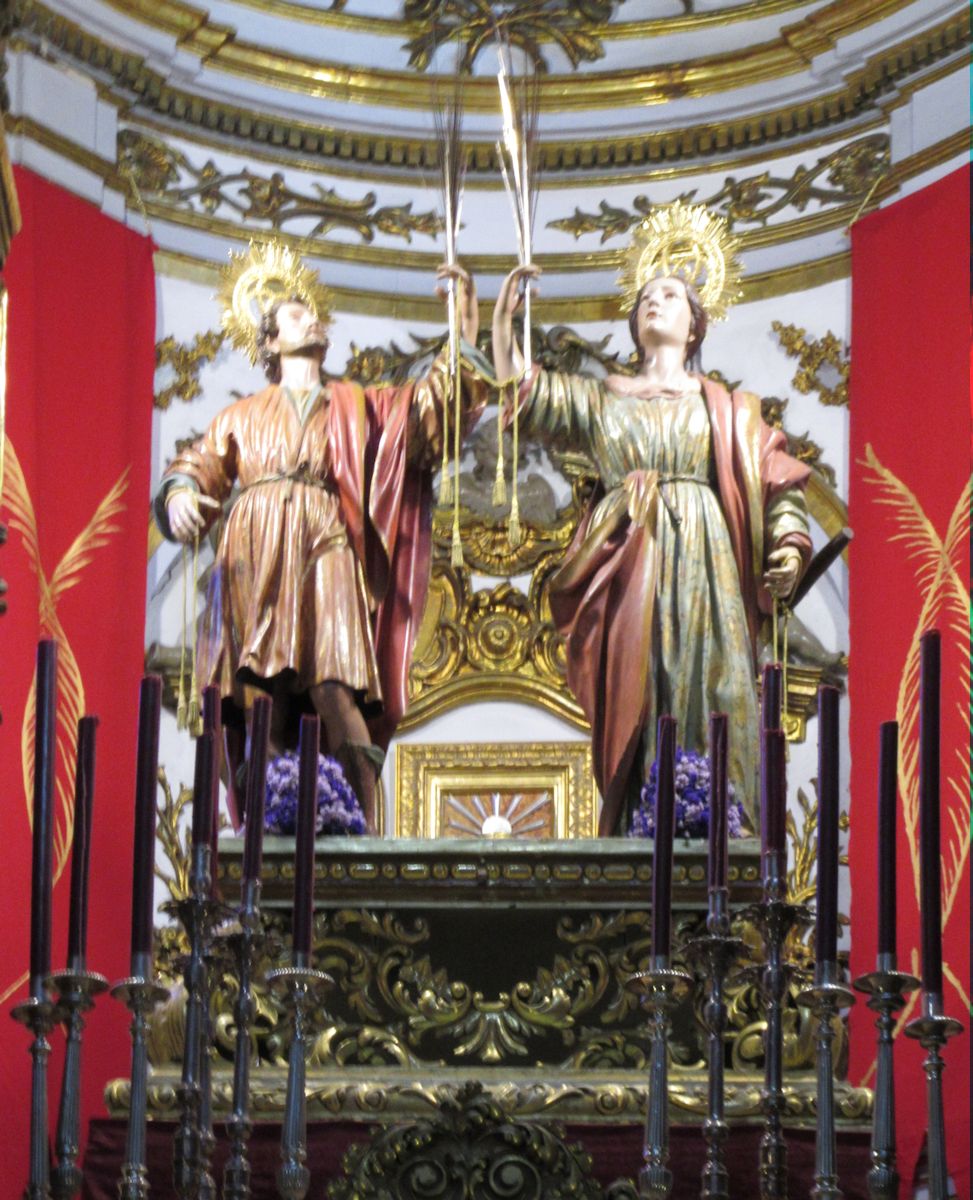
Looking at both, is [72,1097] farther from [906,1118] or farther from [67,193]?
[67,193]

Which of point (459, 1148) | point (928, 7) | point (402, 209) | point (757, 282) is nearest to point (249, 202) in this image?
point (402, 209)

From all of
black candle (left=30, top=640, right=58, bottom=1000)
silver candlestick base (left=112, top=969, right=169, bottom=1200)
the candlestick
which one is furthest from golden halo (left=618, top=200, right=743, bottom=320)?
silver candlestick base (left=112, top=969, right=169, bottom=1200)

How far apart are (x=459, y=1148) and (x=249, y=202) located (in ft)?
12.9

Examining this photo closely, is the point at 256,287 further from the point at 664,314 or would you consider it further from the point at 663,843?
the point at 663,843

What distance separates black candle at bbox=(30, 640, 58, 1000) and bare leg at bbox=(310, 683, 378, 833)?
2.32 metres

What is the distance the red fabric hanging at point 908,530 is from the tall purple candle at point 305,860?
3.03m

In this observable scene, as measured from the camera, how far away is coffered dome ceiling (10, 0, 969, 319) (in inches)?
283

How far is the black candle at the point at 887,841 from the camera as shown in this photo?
3240 millimetres

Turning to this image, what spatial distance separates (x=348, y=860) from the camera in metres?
5.11

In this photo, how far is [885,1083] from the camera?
3.17m

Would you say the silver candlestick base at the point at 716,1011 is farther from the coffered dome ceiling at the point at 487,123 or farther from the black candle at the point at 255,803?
the coffered dome ceiling at the point at 487,123

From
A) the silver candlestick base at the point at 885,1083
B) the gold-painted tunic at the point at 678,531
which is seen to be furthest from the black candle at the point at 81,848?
the gold-painted tunic at the point at 678,531

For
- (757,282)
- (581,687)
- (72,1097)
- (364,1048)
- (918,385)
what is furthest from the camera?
(757,282)

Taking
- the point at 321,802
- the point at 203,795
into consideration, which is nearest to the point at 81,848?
the point at 203,795
